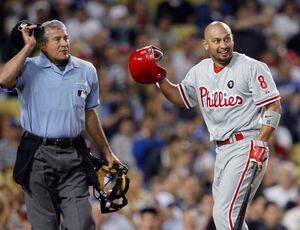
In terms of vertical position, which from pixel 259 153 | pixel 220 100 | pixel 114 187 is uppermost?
pixel 220 100

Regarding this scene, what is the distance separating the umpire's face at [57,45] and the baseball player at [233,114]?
1.15 meters

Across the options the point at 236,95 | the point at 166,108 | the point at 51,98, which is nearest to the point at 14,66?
the point at 51,98

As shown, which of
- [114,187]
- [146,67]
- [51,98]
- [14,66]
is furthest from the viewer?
Answer: [146,67]

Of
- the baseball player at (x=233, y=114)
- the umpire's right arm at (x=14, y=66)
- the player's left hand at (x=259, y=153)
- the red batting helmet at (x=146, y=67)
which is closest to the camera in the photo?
the umpire's right arm at (x=14, y=66)

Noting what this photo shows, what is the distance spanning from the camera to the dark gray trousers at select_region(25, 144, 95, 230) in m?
6.76

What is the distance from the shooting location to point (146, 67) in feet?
24.6

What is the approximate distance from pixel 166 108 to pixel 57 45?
21.0ft

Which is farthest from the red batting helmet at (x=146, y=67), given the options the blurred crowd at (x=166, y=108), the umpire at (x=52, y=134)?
the blurred crowd at (x=166, y=108)

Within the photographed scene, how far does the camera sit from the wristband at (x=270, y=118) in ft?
22.9

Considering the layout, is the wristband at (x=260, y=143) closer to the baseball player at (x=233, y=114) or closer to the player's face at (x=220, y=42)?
the baseball player at (x=233, y=114)

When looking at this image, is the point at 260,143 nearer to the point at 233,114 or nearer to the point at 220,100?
the point at 233,114

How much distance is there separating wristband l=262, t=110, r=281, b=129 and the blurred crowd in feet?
9.11

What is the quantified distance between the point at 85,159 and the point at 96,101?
1.51 ft

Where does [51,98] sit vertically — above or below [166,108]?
above
